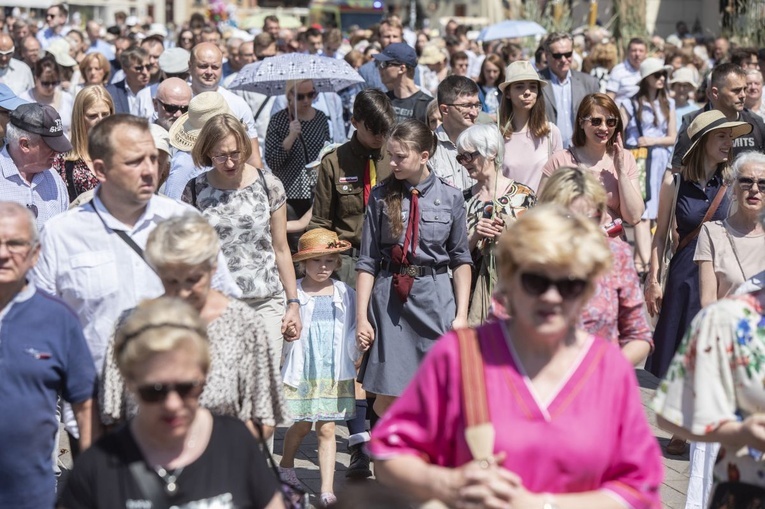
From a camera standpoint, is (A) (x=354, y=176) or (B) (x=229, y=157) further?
(A) (x=354, y=176)

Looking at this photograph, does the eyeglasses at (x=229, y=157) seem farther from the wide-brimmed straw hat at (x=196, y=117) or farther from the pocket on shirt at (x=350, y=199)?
the wide-brimmed straw hat at (x=196, y=117)

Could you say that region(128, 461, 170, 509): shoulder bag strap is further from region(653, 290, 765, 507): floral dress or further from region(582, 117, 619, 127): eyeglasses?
region(582, 117, 619, 127): eyeglasses

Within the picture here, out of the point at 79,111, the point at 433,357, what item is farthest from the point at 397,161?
the point at 433,357

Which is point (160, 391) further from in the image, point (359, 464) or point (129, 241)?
point (359, 464)

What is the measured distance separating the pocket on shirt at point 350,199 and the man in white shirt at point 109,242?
273 centimetres

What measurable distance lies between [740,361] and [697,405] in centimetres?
18

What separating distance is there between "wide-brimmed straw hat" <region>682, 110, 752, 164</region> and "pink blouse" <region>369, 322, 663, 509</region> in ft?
13.4

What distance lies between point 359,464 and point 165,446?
3.37 m

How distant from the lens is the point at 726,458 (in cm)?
382

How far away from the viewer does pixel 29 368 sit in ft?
13.0

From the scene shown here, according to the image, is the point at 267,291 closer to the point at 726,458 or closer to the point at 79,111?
the point at 79,111

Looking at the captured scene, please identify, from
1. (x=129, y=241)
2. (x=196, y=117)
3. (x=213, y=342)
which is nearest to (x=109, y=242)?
(x=129, y=241)

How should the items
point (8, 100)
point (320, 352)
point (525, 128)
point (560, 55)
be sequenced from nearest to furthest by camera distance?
1. point (320, 352)
2. point (8, 100)
3. point (525, 128)
4. point (560, 55)

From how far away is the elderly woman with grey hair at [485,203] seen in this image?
6586 mm
